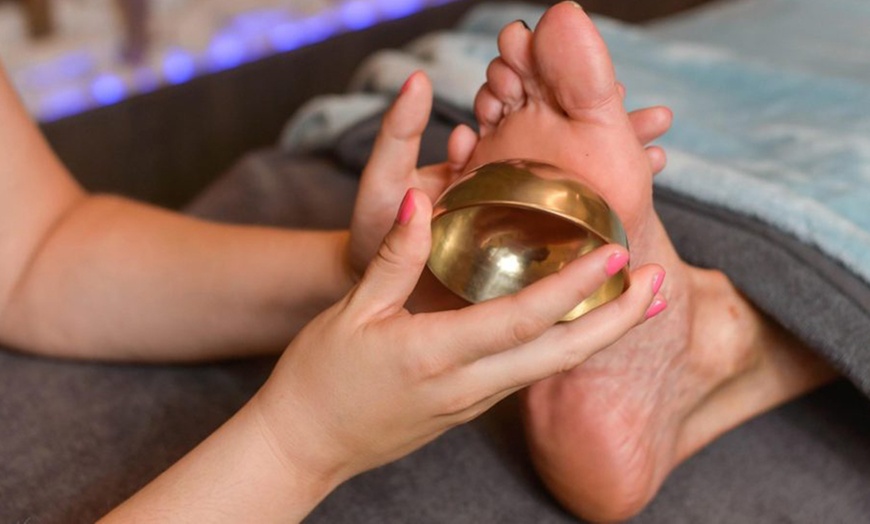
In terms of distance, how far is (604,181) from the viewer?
0.58 meters

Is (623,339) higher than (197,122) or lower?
higher

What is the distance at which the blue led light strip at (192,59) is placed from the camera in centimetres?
161

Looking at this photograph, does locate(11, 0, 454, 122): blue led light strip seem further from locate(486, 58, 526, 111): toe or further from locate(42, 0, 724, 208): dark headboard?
locate(486, 58, 526, 111): toe

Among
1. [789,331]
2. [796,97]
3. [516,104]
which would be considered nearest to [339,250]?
[516,104]

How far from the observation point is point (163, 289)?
74 centimetres

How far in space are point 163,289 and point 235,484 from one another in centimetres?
24

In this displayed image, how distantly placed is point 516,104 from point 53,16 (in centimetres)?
132

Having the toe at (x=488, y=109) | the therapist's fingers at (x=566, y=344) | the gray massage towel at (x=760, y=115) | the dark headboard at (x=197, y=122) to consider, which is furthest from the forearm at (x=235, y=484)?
the dark headboard at (x=197, y=122)

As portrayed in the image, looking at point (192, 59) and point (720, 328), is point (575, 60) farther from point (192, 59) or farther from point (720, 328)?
point (192, 59)

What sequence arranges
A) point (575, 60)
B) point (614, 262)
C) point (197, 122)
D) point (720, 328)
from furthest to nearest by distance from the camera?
point (197, 122) → point (720, 328) → point (575, 60) → point (614, 262)

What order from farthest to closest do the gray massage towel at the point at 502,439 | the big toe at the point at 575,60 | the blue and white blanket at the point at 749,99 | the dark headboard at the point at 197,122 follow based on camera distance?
the dark headboard at the point at 197,122
the blue and white blanket at the point at 749,99
the gray massage towel at the point at 502,439
the big toe at the point at 575,60

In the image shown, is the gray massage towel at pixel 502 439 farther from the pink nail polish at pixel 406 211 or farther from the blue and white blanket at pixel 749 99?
the pink nail polish at pixel 406 211

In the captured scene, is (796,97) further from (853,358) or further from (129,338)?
(129,338)

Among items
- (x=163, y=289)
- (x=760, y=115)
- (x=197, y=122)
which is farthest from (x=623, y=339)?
(x=197, y=122)
